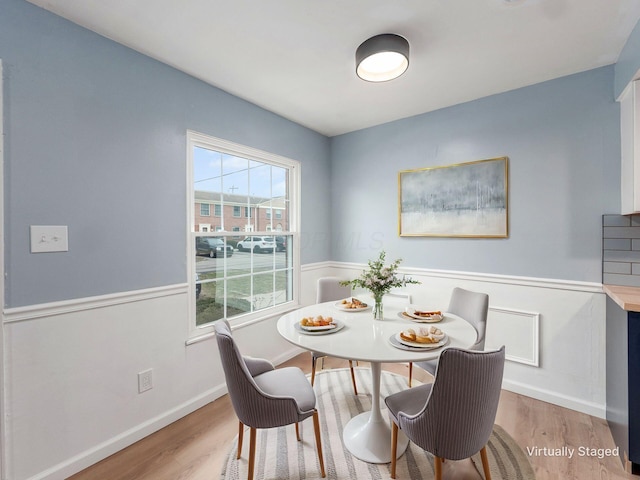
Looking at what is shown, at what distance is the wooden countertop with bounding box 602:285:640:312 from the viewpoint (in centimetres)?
156

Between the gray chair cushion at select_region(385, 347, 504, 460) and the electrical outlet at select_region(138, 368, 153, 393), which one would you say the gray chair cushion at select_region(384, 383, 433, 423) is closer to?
the gray chair cushion at select_region(385, 347, 504, 460)

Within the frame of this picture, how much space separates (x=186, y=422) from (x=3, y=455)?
36.5 inches

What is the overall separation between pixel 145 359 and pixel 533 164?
326cm

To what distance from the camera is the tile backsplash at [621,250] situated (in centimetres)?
199

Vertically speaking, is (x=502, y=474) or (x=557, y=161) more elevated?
(x=557, y=161)

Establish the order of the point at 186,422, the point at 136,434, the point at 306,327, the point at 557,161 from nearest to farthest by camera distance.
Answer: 1. the point at 306,327
2. the point at 136,434
3. the point at 186,422
4. the point at 557,161

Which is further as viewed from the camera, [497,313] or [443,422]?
[497,313]

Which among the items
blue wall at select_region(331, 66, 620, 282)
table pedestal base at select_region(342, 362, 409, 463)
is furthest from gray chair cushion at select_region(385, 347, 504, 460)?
blue wall at select_region(331, 66, 620, 282)

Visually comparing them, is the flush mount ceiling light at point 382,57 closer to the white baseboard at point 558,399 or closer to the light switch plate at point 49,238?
the light switch plate at point 49,238

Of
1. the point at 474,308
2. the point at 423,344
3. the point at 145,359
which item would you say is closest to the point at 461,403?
the point at 423,344

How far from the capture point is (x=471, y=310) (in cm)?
209

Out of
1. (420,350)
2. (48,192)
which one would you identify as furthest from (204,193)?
(420,350)

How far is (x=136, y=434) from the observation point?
189cm

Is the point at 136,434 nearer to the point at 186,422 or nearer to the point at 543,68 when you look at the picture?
the point at 186,422
